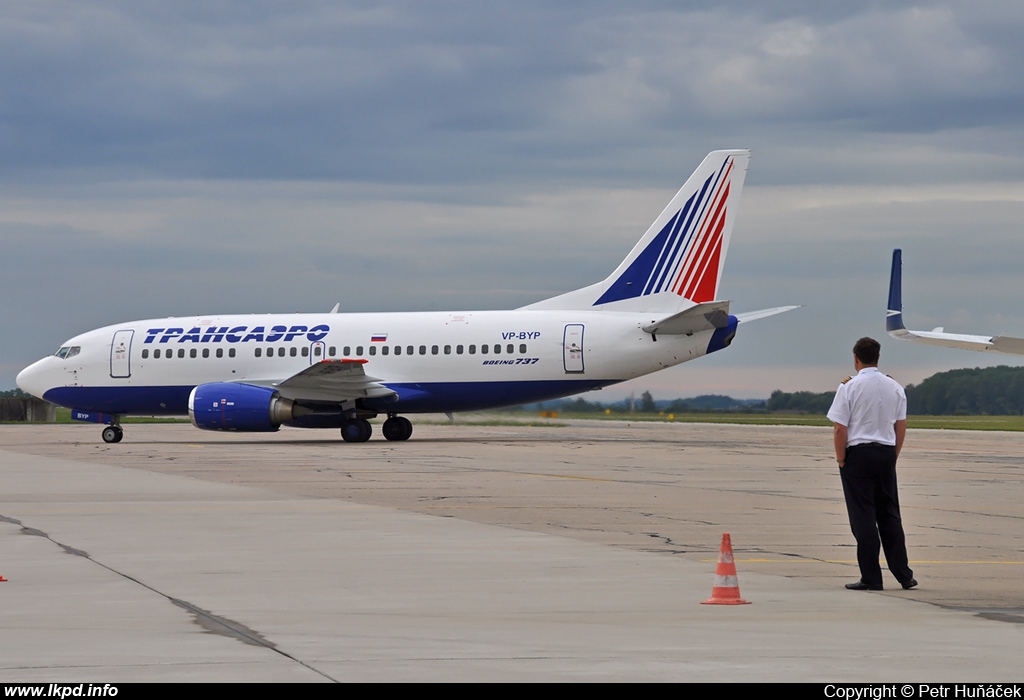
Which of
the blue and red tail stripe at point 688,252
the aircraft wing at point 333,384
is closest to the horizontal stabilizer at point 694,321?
the blue and red tail stripe at point 688,252

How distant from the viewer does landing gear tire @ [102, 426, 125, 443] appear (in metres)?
39.9

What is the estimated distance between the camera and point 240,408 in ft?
120

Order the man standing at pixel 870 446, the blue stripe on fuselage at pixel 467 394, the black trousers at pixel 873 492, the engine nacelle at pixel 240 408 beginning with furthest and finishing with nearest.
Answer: the blue stripe on fuselage at pixel 467 394
the engine nacelle at pixel 240 408
the man standing at pixel 870 446
the black trousers at pixel 873 492

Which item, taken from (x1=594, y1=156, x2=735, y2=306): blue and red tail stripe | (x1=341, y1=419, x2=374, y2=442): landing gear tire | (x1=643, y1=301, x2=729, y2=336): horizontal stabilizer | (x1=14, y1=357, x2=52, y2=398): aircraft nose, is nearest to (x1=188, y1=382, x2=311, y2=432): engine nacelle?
(x1=341, y1=419, x2=374, y2=442): landing gear tire

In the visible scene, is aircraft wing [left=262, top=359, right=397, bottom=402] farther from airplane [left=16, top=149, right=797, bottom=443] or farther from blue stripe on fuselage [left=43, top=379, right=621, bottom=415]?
blue stripe on fuselage [left=43, top=379, right=621, bottom=415]

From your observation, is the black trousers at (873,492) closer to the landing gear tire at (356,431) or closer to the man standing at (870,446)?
the man standing at (870,446)

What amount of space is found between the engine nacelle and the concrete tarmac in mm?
13509

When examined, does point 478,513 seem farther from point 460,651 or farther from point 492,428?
point 492,428

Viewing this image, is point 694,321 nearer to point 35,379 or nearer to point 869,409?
point 35,379

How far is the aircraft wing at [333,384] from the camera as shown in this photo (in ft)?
118

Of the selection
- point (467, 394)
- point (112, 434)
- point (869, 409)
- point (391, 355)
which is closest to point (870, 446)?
point (869, 409)

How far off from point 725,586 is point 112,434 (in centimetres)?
3386

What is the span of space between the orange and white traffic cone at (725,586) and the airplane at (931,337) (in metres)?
35.2

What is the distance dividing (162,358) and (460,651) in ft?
113
